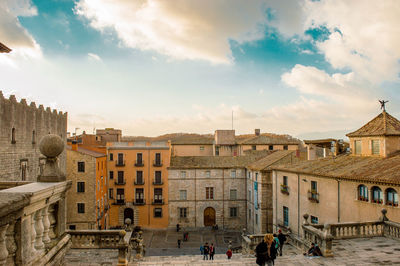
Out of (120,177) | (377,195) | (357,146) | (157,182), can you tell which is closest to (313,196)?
(377,195)

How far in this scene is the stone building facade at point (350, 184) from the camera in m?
20.0

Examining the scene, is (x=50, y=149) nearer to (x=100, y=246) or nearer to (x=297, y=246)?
(x=100, y=246)

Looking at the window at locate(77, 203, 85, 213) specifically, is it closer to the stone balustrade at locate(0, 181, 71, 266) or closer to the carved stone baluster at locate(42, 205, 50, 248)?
the stone balustrade at locate(0, 181, 71, 266)

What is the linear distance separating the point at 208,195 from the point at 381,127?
1005 inches

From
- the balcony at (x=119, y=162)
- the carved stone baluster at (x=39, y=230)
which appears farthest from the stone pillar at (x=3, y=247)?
the balcony at (x=119, y=162)

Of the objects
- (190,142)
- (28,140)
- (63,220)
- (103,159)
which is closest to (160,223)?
(103,159)

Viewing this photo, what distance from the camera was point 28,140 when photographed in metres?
25.8

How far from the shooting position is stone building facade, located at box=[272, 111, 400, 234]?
20000 millimetres

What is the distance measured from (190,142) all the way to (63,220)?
174 ft

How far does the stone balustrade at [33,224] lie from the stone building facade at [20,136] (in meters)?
19.1

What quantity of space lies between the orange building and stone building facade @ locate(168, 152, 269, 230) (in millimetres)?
1532

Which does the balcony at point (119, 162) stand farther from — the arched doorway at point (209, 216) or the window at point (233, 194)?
the window at point (233, 194)

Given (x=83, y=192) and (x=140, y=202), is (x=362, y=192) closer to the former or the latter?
(x=83, y=192)

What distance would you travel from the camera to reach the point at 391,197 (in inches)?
747
